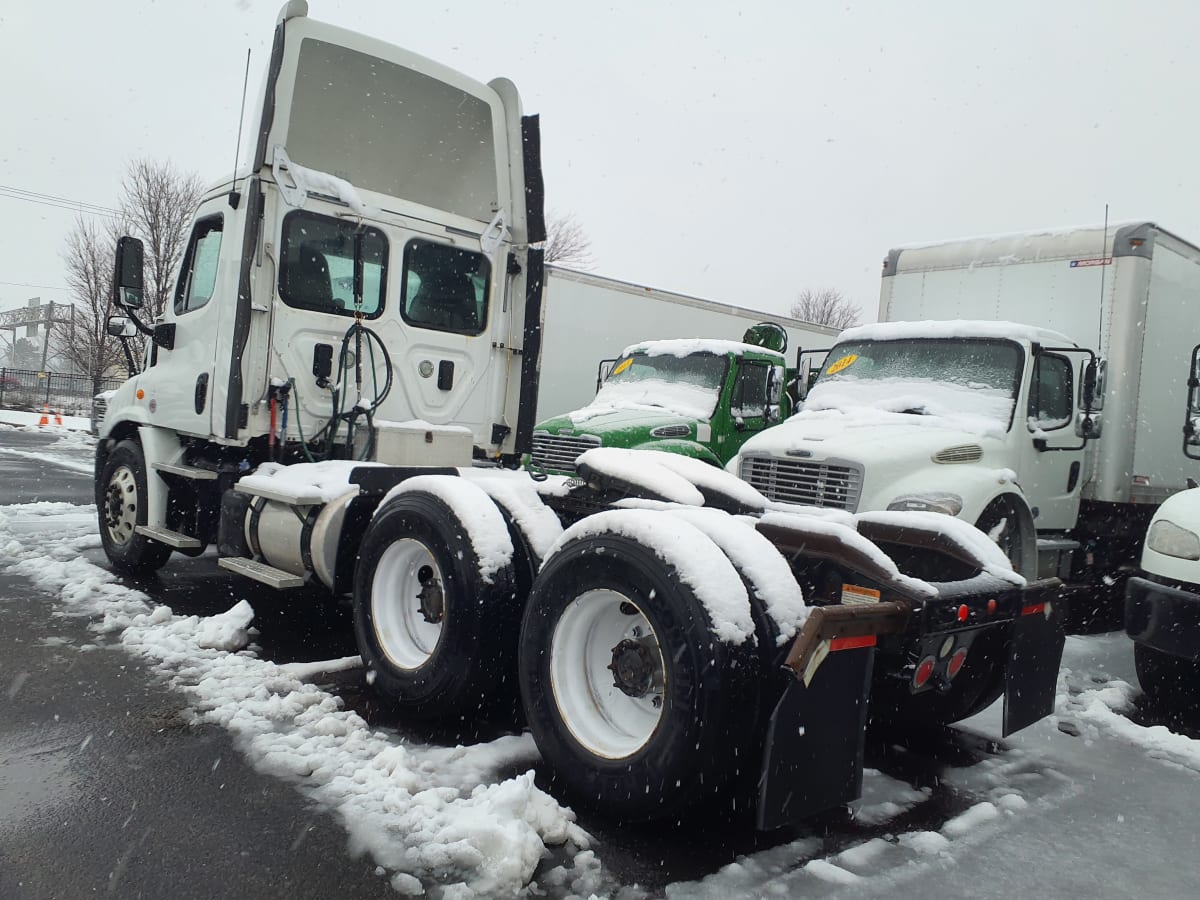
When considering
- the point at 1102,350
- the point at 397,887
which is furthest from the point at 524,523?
the point at 1102,350

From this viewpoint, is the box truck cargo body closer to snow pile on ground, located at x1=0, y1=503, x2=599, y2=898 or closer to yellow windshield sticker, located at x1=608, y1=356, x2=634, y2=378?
yellow windshield sticker, located at x1=608, y1=356, x2=634, y2=378

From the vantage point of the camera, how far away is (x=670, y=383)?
1024cm

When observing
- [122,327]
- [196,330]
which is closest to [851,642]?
[196,330]

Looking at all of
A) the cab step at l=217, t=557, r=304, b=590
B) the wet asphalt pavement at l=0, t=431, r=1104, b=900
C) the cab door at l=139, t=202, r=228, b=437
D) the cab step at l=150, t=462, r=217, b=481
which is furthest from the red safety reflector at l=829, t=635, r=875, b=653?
the cab step at l=150, t=462, r=217, b=481

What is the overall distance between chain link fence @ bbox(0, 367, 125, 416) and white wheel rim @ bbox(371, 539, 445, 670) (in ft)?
129

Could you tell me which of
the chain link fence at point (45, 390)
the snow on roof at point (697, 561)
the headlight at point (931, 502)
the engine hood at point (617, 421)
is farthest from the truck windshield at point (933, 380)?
the chain link fence at point (45, 390)

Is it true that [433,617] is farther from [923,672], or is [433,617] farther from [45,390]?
[45,390]

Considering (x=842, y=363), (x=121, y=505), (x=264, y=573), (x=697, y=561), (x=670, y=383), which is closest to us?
(x=697, y=561)

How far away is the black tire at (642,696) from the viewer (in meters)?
2.92

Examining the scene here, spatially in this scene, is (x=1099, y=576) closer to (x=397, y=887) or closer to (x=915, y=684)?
(x=915, y=684)

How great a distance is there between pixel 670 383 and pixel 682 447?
1.36 m

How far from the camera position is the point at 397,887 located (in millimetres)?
2744

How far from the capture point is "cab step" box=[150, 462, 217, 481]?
20.5ft

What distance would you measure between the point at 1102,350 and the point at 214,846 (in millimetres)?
7284
